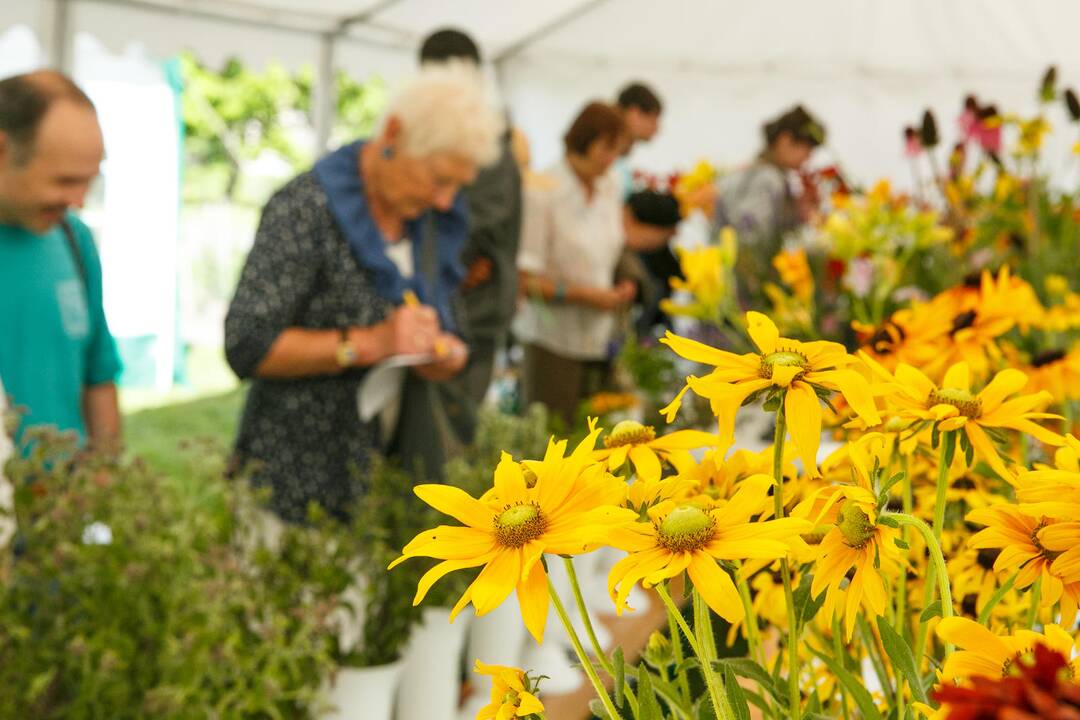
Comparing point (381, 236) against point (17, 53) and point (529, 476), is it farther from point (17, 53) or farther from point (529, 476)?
point (17, 53)

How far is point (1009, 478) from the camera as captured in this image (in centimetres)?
33

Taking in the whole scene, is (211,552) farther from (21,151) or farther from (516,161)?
(516,161)

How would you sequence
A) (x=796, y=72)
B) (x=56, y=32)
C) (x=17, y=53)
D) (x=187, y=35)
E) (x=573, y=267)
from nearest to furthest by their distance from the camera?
(x=573, y=267) < (x=56, y=32) < (x=17, y=53) < (x=187, y=35) < (x=796, y=72)

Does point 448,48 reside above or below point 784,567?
above

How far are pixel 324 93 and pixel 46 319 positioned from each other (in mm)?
3855

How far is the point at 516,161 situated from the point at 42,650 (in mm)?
1317

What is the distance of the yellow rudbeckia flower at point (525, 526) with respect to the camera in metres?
0.28

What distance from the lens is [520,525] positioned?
292 mm

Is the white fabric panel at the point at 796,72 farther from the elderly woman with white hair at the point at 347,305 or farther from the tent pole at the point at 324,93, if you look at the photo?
the elderly woman with white hair at the point at 347,305

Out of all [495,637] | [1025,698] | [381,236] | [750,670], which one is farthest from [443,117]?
[1025,698]

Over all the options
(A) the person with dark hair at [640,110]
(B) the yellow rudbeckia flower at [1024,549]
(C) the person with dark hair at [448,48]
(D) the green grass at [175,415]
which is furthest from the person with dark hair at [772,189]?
(D) the green grass at [175,415]

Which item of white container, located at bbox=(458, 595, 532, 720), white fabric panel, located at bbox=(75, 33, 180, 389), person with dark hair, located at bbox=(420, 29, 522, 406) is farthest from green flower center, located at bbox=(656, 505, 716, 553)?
white fabric panel, located at bbox=(75, 33, 180, 389)

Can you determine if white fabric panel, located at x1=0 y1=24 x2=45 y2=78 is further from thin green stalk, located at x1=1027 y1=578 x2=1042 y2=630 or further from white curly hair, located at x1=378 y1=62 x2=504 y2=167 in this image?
thin green stalk, located at x1=1027 y1=578 x2=1042 y2=630

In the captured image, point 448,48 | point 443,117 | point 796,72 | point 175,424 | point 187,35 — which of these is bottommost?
point 175,424
